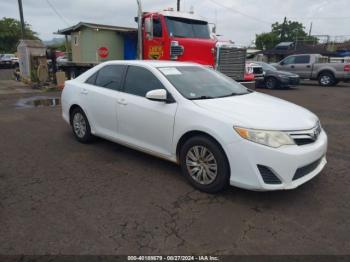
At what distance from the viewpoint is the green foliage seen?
58.2m

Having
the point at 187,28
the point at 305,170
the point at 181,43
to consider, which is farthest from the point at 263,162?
the point at 187,28

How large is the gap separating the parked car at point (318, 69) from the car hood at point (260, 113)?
49.8ft

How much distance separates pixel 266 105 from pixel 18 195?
3265 millimetres

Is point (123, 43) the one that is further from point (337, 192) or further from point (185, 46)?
point (337, 192)

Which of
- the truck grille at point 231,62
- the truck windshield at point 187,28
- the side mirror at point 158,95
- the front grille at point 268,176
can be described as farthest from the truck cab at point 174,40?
the front grille at point 268,176

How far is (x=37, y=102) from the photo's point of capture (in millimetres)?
10703

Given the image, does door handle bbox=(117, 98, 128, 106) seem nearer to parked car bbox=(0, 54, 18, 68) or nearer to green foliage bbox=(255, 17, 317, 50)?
parked car bbox=(0, 54, 18, 68)

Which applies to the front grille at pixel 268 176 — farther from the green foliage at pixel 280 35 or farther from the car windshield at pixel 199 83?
the green foliage at pixel 280 35

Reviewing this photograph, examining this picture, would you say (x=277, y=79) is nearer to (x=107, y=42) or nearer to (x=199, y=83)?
(x=107, y=42)

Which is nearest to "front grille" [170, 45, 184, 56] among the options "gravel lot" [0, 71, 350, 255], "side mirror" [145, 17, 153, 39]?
"side mirror" [145, 17, 153, 39]

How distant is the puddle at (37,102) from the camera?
1005 centimetres

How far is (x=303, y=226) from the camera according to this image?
10.1 ft

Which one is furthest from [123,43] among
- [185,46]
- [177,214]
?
[177,214]

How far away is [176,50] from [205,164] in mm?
6829
